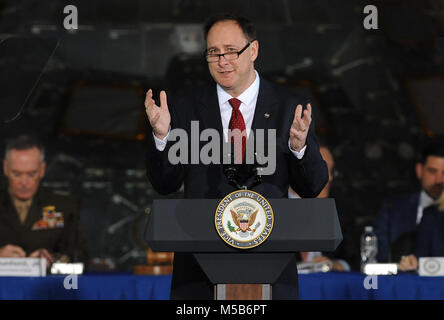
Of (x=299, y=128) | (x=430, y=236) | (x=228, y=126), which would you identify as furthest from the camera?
(x=430, y=236)

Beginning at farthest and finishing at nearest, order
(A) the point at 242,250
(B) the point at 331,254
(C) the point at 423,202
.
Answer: (C) the point at 423,202, (B) the point at 331,254, (A) the point at 242,250

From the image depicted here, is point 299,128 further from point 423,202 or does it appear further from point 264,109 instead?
point 423,202

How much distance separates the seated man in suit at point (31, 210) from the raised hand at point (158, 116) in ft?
8.09

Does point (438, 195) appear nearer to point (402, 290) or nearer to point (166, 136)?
point (402, 290)

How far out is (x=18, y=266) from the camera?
3387 millimetres

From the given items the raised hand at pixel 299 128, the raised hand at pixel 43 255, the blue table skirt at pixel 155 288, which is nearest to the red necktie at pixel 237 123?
the raised hand at pixel 299 128

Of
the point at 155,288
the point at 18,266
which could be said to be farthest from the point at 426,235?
the point at 18,266

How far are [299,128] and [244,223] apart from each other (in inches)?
13.3

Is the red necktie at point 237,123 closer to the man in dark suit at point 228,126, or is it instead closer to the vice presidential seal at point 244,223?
the man in dark suit at point 228,126

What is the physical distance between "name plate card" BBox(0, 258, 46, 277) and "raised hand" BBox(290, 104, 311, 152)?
1.66 meters

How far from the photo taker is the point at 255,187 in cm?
223

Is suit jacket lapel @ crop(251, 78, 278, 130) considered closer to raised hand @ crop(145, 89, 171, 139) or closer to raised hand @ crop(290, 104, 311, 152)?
raised hand @ crop(290, 104, 311, 152)

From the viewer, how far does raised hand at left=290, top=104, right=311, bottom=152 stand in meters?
2.08

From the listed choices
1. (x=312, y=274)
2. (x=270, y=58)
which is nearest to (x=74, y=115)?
(x=270, y=58)
